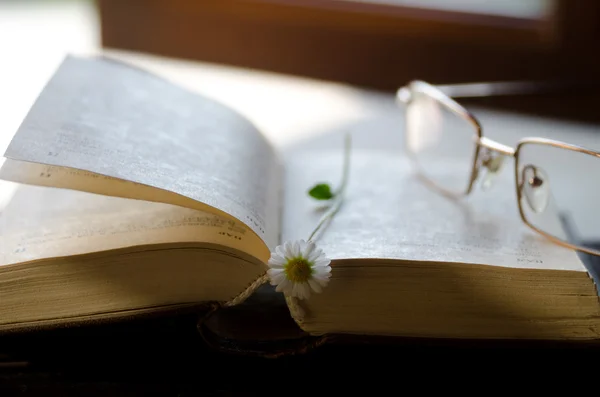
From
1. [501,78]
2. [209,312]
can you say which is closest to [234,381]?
[209,312]

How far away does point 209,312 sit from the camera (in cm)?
44

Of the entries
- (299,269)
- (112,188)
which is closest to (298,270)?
(299,269)

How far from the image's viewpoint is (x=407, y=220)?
1.68 feet

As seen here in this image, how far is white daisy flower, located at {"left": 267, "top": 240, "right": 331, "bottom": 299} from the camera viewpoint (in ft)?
1.37

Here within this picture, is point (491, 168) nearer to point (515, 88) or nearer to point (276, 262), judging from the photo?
point (276, 262)

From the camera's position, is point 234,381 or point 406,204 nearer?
point 234,381

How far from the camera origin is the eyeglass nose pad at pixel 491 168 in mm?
570

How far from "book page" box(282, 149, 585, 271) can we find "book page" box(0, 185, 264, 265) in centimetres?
7

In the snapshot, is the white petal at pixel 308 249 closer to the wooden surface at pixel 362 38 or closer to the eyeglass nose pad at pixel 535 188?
the eyeglass nose pad at pixel 535 188

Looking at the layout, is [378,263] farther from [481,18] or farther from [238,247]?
[481,18]

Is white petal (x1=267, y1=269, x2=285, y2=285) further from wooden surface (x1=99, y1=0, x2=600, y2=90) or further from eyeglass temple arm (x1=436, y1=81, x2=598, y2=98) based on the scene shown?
wooden surface (x1=99, y1=0, x2=600, y2=90)

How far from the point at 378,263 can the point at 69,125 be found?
0.21 m

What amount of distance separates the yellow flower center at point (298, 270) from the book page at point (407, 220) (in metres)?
0.03

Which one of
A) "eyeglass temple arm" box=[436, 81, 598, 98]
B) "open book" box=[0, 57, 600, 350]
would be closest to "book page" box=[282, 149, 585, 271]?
"open book" box=[0, 57, 600, 350]
